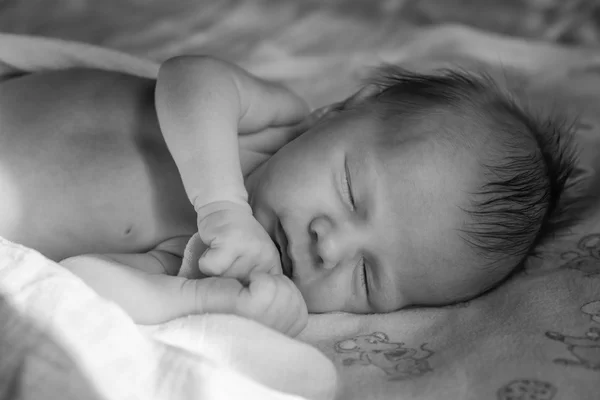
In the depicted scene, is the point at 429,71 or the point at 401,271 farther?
the point at 429,71

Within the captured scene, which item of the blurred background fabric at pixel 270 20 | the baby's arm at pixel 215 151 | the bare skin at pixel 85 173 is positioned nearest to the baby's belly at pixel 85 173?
the bare skin at pixel 85 173

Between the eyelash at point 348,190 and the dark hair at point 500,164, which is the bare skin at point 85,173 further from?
the dark hair at point 500,164

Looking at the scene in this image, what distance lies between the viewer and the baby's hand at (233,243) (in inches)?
35.9

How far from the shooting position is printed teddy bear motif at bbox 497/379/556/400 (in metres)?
0.77

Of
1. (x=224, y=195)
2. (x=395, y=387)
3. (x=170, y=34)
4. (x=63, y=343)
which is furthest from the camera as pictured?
(x=170, y=34)

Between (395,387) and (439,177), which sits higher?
(439,177)

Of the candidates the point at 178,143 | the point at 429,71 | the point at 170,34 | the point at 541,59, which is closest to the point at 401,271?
the point at 178,143

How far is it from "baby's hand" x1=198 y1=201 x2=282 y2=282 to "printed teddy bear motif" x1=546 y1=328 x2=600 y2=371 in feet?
1.40

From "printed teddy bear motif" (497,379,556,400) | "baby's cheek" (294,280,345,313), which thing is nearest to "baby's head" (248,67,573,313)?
"baby's cheek" (294,280,345,313)

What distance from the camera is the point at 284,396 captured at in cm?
67

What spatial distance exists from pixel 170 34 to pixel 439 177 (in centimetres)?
103

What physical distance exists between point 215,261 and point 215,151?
196 millimetres

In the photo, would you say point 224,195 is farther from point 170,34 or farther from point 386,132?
point 170,34

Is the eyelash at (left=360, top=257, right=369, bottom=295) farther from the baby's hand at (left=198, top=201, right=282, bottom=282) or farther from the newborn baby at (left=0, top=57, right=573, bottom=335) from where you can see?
the baby's hand at (left=198, top=201, right=282, bottom=282)
